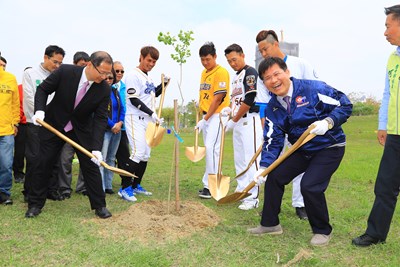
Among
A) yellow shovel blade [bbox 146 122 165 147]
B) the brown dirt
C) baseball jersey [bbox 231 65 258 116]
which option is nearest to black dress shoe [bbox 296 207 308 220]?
the brown dirt

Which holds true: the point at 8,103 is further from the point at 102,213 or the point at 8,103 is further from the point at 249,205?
the point at 249,205

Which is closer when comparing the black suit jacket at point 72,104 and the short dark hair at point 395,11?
the short dark hair at point 395,11

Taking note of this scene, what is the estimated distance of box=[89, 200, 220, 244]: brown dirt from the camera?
12.6ft

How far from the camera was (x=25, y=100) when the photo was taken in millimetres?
5367

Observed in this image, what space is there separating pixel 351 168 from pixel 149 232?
20.6 ft

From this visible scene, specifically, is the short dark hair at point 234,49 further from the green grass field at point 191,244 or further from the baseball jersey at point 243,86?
the green grass field at point 191,244

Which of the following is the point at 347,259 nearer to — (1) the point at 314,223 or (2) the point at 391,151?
(1) the point at 314,223

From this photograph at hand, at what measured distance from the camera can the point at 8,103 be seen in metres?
5.08

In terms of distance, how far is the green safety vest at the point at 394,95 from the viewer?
3539 millimetres

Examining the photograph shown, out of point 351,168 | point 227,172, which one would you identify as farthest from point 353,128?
point 227,172

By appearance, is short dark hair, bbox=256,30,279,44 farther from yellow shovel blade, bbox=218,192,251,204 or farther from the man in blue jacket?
yellow shovel blade, bbox=218,192,251,204

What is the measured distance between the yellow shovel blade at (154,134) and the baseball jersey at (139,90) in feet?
1.14

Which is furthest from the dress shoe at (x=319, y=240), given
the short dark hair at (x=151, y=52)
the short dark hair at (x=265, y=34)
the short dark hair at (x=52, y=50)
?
the short dark hair at (x=52, y=50)

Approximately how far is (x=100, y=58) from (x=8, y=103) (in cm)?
171
